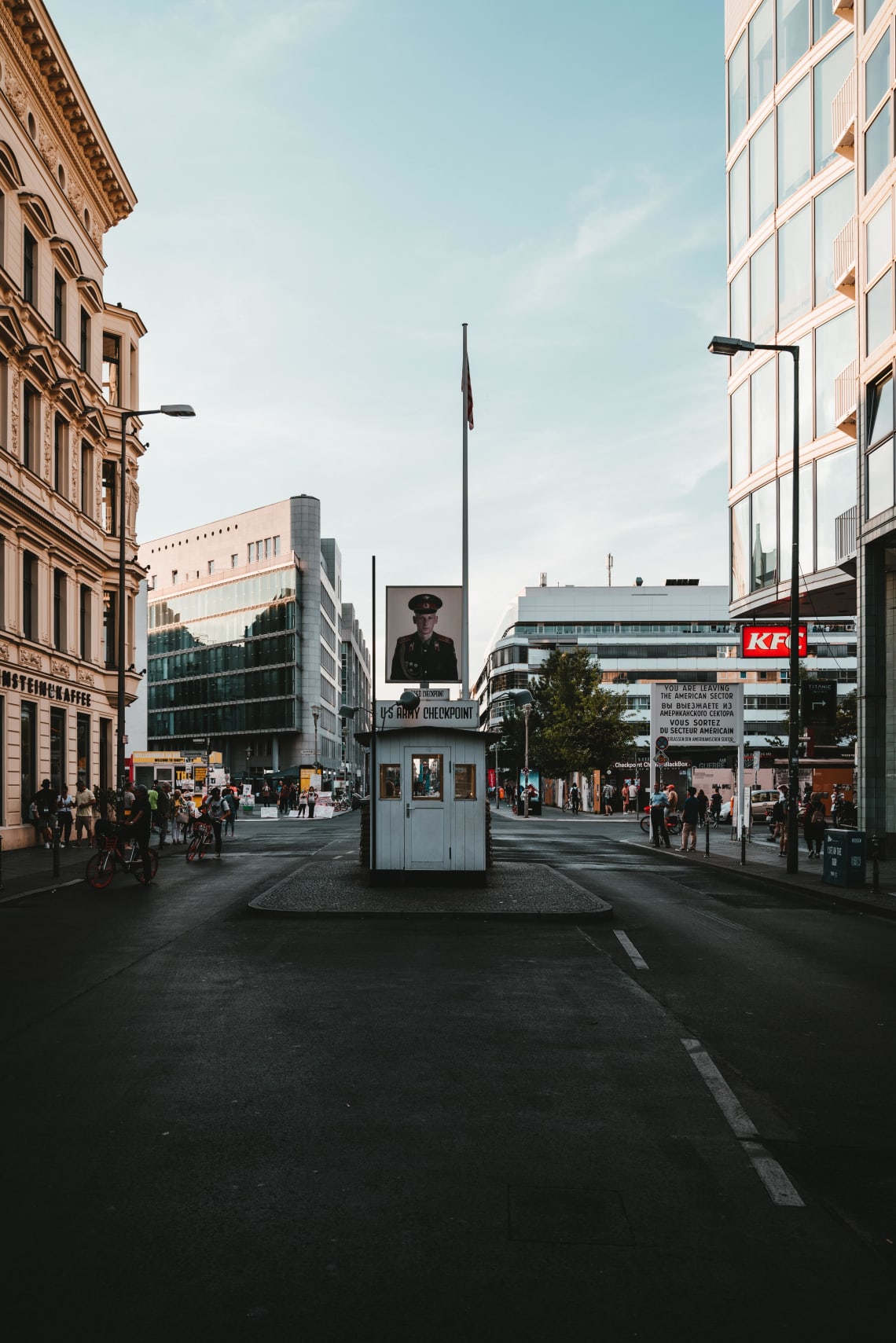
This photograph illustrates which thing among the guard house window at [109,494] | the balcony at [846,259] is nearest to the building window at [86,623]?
the guard house window at [109,494]

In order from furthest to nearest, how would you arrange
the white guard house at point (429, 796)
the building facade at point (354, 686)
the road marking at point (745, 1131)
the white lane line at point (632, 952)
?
the building facade at point (354, 686) → the white guard house at point (429, 796) → the white lane line at point (632, 952) → the road marking at point (745, 1131)

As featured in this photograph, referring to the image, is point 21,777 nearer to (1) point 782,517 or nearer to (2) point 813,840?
(2) point 813,840

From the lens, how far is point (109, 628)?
42375mm

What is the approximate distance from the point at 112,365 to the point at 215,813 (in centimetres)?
2082

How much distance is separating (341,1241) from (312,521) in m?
98.9

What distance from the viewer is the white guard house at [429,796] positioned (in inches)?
748

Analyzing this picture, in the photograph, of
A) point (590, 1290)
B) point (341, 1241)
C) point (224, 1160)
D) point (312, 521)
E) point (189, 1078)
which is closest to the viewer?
point (590, 1290)

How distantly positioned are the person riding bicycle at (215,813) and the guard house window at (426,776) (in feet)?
36.0

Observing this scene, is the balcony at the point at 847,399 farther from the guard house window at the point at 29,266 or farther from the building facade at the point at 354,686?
the building facade at the point at 354,686

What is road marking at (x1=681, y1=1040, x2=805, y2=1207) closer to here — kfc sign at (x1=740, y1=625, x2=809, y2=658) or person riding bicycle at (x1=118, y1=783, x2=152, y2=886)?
person riding bicycle at (x1=118, y1=783, x2=152, y2=886)

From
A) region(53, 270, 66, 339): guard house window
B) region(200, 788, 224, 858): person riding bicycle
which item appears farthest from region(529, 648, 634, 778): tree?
region(53, 270, 66, 339): guard house window

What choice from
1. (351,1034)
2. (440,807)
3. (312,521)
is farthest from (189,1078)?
(312,521)

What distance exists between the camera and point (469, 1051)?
7.84m

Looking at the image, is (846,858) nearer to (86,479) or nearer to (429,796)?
(429,796)
